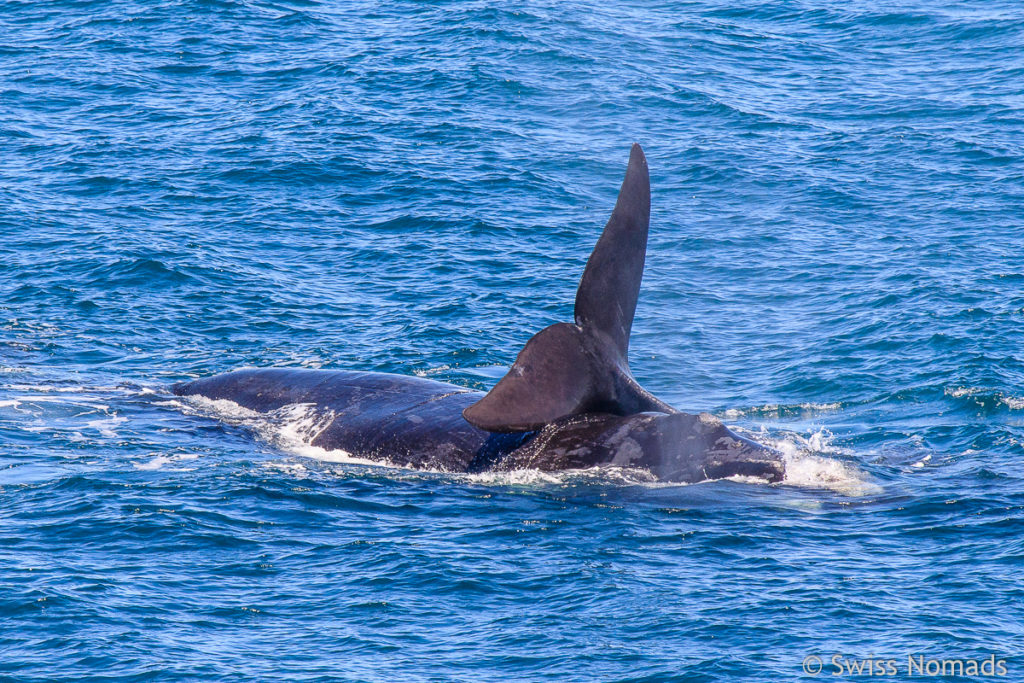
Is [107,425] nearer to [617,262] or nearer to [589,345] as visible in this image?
[589,345]

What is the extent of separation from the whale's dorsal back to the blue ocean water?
840mm

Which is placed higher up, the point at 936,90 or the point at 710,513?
the point at 936,90

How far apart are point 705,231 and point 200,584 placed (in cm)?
1572

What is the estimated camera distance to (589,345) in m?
11.4

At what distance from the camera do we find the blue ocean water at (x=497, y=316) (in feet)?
30.3

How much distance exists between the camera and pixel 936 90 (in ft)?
105

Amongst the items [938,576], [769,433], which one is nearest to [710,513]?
[938,576]

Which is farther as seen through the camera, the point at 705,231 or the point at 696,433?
the point at 705,231

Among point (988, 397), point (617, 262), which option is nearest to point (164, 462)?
point (617, 262)

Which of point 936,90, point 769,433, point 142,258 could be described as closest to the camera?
point 769,433

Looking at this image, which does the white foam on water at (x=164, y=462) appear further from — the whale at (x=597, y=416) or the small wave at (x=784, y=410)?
the small wave at (x=784, y=410)

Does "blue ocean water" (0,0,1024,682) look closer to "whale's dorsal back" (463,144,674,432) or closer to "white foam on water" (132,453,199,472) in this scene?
"white foam on water" (132,453,199,472)

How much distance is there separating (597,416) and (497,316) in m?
7.59

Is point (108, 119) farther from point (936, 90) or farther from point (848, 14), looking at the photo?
point (848, 14)
